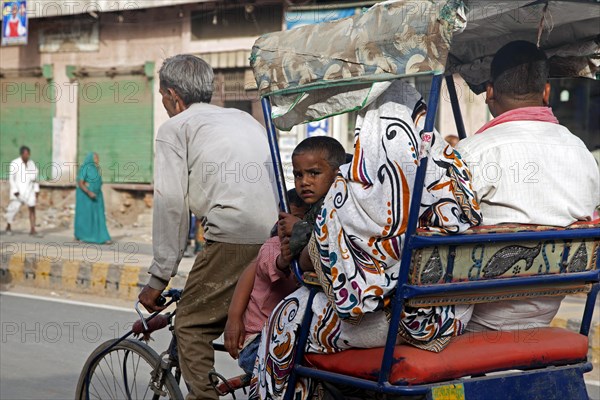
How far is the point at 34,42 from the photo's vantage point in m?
21.1

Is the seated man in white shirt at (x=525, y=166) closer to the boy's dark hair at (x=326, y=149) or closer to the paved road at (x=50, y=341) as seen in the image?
the boy's dark hair at (x=326, y=149)

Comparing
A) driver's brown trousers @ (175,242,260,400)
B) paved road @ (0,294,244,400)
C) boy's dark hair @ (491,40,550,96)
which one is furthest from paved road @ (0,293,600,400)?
boy's dark hair @ (491,40,550,96)

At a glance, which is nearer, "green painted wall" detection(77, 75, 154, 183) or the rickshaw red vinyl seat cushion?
the rickshaw red vinyl seat cushion

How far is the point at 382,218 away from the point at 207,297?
116 centimetres

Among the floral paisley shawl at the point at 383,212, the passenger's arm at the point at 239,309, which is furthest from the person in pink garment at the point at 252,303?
the floral paisley shawl at the point at 383,212

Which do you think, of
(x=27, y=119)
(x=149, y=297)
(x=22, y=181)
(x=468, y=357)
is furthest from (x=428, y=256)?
(x=27, y=119)

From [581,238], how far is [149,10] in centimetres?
1699

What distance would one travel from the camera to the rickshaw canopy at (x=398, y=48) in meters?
2.67

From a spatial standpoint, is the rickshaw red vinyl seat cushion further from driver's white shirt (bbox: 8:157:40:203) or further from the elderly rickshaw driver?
driver's white shirt (bbox: 8:157:40:203)

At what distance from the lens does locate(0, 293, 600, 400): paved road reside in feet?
19.6

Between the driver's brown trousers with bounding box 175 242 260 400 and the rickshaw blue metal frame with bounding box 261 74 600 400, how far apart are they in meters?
0.49

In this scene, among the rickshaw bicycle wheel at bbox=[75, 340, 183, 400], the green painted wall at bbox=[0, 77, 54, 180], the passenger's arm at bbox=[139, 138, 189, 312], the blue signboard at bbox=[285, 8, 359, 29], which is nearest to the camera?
the passenger's arm at bbox=[139, 138, 189, 312]

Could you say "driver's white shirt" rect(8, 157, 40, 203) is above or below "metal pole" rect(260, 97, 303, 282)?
below

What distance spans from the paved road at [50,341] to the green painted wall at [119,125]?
9.27 metres
